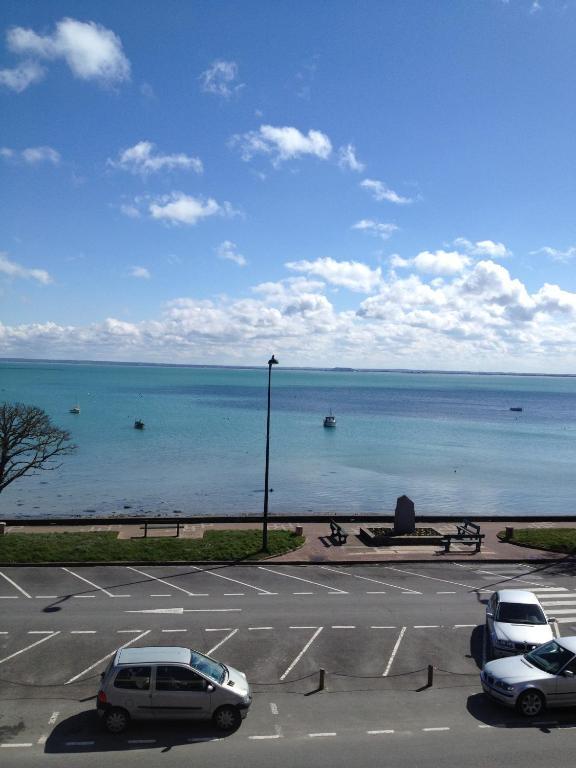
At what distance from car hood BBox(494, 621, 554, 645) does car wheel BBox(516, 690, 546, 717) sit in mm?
3145

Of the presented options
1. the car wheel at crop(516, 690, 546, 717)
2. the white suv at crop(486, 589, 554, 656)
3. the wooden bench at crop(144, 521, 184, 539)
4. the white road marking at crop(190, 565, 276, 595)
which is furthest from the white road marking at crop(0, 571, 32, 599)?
the car wheel at crop(516, 690, 546, 717)

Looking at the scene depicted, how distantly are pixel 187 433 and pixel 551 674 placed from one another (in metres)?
96.1

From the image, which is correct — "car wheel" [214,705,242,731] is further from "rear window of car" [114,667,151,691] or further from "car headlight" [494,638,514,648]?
"car headlight" [494,638,514,648]

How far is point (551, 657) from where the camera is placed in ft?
48.5

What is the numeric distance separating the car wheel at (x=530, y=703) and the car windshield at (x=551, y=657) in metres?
0.64

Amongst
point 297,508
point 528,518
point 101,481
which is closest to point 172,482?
point 101,481

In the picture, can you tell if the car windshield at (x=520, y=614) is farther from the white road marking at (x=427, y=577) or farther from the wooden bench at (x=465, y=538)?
the wooden bench at (x=465, y=538)

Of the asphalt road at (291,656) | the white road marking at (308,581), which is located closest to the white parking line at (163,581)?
the asphalt road at (291,656)

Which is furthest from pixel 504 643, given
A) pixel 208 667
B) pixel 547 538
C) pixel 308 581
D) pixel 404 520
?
pixel 547 538

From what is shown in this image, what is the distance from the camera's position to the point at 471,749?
12.5 metres

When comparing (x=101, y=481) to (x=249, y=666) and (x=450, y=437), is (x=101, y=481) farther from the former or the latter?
(x=450, y=437)

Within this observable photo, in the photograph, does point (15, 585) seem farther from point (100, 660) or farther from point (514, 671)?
point (514, 671)

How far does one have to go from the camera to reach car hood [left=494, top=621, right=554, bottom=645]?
17.2 m

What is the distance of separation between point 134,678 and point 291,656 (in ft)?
18.0
